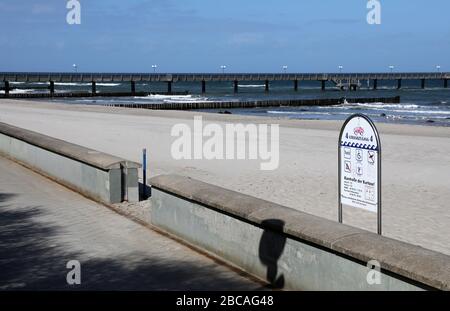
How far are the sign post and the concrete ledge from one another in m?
0.57

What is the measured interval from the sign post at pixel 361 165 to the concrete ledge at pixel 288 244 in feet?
1.87

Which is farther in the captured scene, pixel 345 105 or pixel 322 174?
pixel 345 105

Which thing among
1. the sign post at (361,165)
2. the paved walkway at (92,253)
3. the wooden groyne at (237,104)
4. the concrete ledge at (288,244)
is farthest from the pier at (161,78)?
the sign post at (361,165)

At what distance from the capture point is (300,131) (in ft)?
80.2

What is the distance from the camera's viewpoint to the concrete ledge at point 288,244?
172 inches

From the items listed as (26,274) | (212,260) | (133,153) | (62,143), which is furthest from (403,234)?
(133,153)

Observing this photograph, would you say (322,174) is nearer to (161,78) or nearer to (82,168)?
(82,168)

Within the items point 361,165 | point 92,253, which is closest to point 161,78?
point 92,253

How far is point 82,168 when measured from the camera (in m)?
10.2

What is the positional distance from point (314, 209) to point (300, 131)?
15.2 m

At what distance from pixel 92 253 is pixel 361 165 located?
294 centimetres

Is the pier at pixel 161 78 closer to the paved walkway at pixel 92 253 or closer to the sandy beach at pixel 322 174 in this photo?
the sandy beach at pixel 322 174
